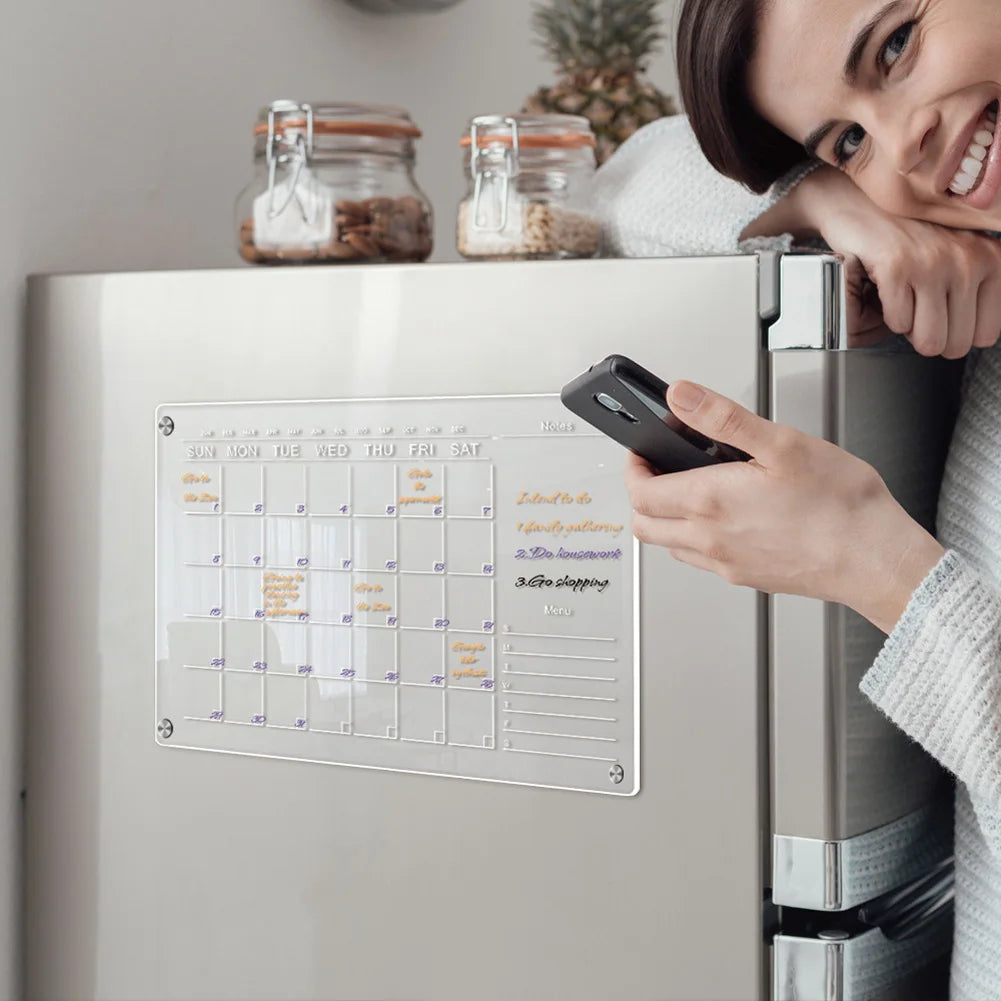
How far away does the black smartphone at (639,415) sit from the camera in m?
0.68

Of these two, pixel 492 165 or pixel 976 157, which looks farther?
pixel 492 165

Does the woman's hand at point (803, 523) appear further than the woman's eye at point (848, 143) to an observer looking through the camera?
No

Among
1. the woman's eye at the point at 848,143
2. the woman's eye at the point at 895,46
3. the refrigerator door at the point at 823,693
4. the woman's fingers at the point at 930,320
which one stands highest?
the woman's eye at the point at 895,46

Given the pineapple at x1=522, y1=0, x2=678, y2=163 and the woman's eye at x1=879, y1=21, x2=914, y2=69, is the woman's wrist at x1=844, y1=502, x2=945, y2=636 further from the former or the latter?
the pineapple at x1=522, y1=0, x2=678, y2=163

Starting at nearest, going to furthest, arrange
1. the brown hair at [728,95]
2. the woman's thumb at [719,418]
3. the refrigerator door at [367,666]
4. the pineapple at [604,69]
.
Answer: the woman's thumb at [719,418] < the refrigerator door at [367,666] < the brown hair at [728,95] < the pineapple at [604,69]

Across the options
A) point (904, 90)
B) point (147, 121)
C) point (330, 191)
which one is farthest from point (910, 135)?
point (147, 121)

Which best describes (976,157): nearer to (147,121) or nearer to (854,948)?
(854,948)

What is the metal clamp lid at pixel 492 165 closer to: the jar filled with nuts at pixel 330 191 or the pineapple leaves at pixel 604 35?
the jar filled with nuts at pixel 330 191

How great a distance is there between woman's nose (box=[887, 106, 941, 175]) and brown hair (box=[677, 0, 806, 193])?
0.13 m

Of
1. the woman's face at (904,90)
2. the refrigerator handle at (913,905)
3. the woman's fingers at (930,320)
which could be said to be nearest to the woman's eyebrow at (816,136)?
the woman's face at (904,90)

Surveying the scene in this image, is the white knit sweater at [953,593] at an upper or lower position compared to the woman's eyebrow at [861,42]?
lower

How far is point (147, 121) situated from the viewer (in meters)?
1.13

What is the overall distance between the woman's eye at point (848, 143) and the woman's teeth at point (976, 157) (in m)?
0.08

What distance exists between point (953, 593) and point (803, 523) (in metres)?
0.09
